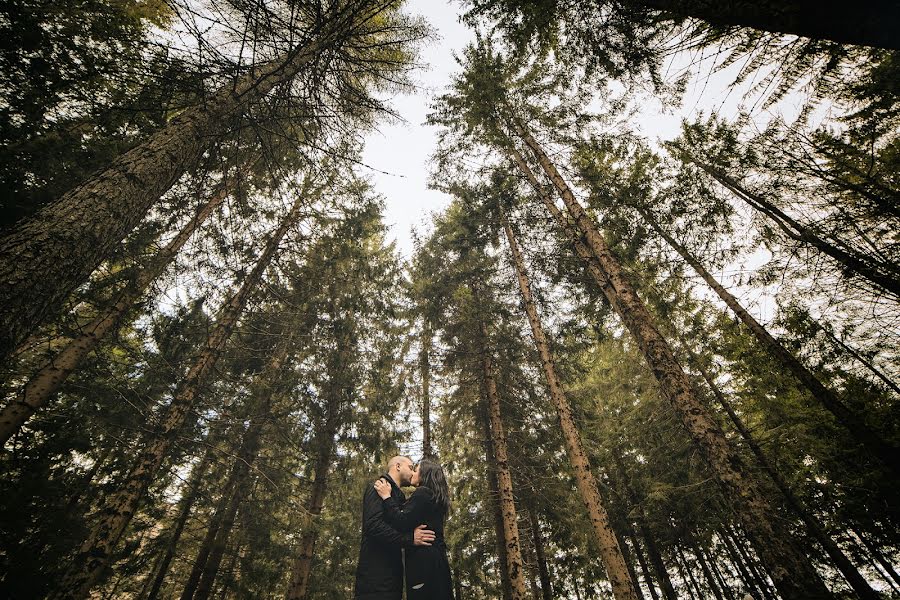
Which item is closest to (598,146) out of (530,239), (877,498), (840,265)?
(530,239)

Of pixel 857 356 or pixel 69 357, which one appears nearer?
pixel 69 357

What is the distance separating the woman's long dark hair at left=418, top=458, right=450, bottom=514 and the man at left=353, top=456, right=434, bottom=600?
322 millimetres

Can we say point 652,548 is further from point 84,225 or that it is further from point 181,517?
point 84,225

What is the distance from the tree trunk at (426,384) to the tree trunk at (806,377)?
911 cm

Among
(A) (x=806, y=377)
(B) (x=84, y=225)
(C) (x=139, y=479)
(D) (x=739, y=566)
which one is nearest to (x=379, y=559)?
(B) (x=84, y=225)

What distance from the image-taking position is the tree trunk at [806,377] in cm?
784

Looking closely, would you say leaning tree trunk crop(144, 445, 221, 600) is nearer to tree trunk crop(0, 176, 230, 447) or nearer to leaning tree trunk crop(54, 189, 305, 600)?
leaning tree trunk crop(54, 189, 305, 600)

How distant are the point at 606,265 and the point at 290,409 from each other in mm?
9208

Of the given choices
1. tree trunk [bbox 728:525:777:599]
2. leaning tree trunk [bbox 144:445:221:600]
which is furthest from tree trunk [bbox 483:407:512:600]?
tree trunk [bbox 728:525:777:599]

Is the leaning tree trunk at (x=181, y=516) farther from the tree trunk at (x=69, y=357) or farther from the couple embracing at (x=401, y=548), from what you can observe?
the couple embracing at (x=401, y=548)

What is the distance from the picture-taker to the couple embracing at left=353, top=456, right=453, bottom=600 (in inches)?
119

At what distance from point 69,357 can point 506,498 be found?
373 inches

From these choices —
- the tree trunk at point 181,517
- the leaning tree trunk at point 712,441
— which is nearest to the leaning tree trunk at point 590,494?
the leaning tree trunk at point 712,441

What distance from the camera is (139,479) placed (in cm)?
542
